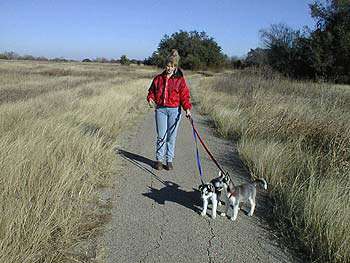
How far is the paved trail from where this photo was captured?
3.93 m

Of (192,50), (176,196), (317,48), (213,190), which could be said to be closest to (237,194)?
(213,190)

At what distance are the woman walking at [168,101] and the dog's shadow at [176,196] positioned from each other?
111 cm

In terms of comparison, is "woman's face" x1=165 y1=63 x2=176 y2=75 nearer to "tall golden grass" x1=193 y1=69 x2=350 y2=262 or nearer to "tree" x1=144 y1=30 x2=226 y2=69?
"tall golden grass" x1=193 y1=69 x2=350 y2=262

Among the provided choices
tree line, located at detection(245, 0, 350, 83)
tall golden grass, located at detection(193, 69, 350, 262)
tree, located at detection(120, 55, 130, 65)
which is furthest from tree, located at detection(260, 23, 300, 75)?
tree, located at detection(120, 55, 130, 65)

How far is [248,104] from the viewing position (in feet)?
42.8

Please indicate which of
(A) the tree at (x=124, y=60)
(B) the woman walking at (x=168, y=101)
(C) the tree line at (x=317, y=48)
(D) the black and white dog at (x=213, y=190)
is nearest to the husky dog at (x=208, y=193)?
(D) the black and white dog at (x=213, y=190)

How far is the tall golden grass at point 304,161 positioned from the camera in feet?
13.4

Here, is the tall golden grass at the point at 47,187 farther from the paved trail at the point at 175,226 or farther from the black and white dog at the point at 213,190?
the black and white dog at the point at 213,190

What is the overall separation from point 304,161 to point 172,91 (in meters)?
2.56

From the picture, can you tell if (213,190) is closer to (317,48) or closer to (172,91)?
(172,91)

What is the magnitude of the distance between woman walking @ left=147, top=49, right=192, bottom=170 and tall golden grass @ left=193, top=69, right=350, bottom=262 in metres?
1.57

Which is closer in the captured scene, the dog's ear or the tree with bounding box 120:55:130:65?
the dog's ear

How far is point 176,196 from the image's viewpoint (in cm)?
560

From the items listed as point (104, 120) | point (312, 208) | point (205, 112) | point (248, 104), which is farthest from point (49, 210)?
point (205, 112)
